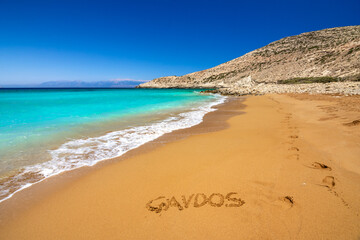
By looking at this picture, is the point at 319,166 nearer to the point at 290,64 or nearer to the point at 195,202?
the point at 195,202

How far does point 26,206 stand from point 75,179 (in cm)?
85

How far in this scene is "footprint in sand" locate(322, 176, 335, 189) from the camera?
2754mm

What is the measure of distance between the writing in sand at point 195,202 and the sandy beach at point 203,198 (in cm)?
1

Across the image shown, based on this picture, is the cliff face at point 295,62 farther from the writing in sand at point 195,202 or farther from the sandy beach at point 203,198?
the writing in sand at point 195,202

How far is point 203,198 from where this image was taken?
2.62 m

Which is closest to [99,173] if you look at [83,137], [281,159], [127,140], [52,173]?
[52,173]

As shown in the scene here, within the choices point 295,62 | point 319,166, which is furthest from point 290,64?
point 319,166

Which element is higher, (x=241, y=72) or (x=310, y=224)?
(x=241, y=72)

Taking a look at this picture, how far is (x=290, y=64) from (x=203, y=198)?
67.4 metres

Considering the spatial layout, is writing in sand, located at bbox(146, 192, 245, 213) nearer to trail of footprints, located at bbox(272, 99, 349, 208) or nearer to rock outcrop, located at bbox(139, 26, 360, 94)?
trail of footprints, located at bbox(272, 99, 349, 208)

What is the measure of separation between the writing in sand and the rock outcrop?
3091 cm

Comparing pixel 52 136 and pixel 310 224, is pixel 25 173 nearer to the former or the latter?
pixel 52 136

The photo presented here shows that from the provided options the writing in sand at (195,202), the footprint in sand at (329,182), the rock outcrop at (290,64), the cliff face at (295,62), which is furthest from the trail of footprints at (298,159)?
the cliff face at (295,62)

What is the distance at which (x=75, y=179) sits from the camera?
11.4 feet
